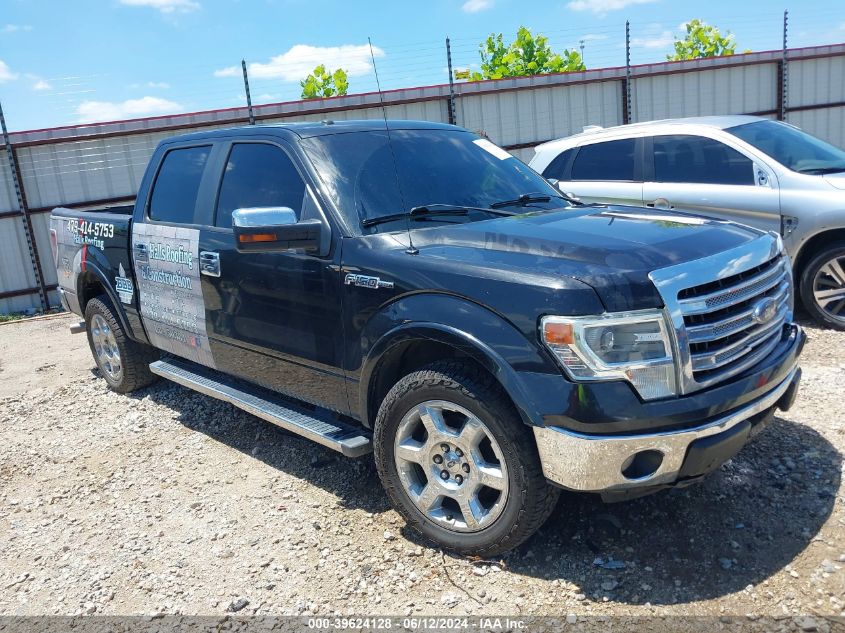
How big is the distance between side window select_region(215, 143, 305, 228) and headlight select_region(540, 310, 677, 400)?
5.80ft

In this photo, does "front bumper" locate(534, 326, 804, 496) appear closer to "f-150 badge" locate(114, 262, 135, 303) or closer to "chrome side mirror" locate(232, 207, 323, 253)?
"chrome side mirror" locate(232, 207, 323, 253)

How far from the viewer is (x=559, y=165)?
7.95 metres

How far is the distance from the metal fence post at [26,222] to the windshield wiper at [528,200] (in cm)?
972

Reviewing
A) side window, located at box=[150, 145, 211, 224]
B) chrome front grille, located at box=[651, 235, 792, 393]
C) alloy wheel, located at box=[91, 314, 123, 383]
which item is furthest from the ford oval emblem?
alloy wheel, located at box=[91, 314, 123, 383]

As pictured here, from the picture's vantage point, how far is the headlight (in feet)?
8.91

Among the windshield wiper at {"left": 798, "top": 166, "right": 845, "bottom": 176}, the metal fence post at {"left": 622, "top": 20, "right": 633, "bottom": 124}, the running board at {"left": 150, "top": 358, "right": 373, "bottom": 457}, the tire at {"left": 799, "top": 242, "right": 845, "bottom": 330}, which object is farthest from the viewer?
the metal fence post at {"left": 622, "top": 20, "right": 633, "bottom": 124}

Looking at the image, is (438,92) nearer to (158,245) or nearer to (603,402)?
(158,245)

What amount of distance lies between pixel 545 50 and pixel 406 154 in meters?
39.9

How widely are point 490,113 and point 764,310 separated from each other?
1061 centimetres

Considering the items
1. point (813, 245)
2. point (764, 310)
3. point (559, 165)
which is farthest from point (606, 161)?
point (764, 310)

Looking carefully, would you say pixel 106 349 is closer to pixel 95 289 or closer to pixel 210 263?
pixel 95 289

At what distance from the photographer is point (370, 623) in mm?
2920

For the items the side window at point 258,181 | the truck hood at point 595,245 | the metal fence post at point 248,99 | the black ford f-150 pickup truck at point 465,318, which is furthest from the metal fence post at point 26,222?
the truck hood at point 595,245

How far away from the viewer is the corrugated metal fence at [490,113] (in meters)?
11.3
